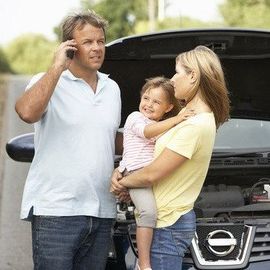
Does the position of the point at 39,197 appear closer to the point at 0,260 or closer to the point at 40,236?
the point at 40,236

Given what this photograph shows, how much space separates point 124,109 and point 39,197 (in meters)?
1.55

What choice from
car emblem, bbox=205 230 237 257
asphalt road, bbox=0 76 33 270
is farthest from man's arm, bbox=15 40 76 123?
asphalt road, bbox=0 76 33 270

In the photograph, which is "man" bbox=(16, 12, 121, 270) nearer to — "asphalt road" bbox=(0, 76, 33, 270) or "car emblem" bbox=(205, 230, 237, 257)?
"car emblem" bbox=(205, 230, 237, 257)

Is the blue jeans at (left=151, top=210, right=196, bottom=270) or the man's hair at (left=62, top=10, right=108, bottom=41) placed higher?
the man's hair at (left=62, top=10, right=108, bottom=41)

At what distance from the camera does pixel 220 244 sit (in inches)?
146

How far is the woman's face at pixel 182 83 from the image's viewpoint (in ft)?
10.7

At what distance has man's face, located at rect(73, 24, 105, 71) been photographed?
344 centimetres

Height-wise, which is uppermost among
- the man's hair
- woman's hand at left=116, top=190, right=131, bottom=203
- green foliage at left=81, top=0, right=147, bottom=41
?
green foliage at left=81, top=0, right=147, bottom=41

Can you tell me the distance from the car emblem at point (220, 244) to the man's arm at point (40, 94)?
3.47ft

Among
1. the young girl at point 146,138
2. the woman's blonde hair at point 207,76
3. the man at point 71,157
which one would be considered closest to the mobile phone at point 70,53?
the man at point 71,157

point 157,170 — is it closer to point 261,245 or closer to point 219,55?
point 261,245

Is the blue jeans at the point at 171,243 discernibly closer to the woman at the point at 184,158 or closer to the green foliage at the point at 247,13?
the woman at the point at 184,158

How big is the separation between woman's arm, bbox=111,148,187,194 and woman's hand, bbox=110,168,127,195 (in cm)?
6

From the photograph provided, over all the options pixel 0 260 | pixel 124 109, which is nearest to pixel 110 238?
pixel 124 109
